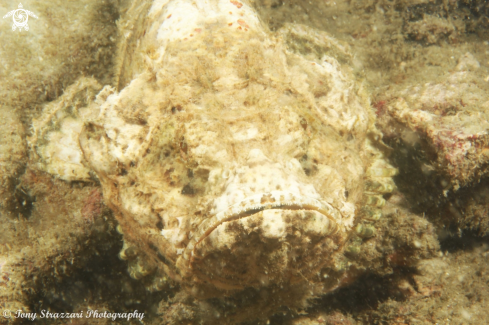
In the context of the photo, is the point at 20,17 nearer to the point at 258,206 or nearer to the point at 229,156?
the point at 229,156

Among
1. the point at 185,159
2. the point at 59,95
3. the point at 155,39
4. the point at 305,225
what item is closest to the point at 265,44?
the point at 155,39

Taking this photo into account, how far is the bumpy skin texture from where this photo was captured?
2498 millimetres

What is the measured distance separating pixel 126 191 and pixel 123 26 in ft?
9.51

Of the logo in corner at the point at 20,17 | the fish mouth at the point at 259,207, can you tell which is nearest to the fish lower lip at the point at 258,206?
the fish mouth at the point at 259,207

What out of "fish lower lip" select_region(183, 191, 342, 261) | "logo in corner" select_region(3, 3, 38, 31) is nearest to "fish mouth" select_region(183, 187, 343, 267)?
"fish lower lip" select_region(183, 191, 342, 261)

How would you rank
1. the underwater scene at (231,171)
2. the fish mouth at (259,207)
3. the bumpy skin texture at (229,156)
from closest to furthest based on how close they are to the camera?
the fish mouth at (259,207)
the bumpy skin texture at (229,156)
the underwater scene at (231,171)

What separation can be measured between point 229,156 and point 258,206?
22.4 inches

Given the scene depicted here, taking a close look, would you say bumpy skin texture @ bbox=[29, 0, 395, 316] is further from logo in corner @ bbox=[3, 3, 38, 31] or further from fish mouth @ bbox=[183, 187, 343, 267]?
logo in corner @ bbox=[3, 3, 38, 31]

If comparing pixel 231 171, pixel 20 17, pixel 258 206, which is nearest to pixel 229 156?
pixel 231 171

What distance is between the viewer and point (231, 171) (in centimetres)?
260

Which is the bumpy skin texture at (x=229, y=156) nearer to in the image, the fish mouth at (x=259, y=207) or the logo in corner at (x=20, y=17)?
the fish mouth at (x=259, y=207)

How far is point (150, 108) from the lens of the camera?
10.3ft

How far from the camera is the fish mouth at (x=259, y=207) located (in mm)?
2350

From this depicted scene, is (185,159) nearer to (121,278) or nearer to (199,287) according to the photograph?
(199,287)
